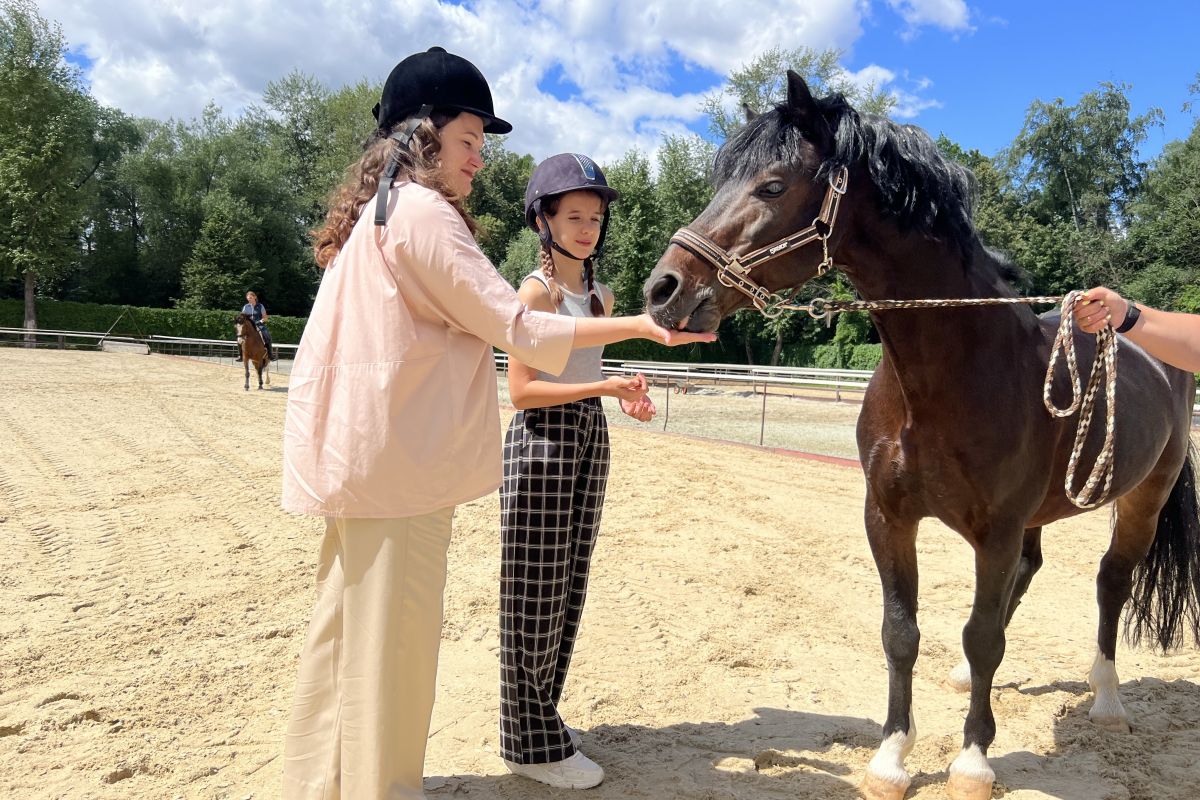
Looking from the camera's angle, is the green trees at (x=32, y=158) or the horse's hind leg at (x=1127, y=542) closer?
the horse's hind leg at (x=1127, y=542)

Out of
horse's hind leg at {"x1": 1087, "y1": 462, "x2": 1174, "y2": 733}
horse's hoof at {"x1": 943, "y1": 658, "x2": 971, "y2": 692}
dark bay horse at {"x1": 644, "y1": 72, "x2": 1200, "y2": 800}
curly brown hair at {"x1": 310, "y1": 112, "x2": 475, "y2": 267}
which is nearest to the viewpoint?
curly brown hair at {"x1": 310, "y1": 112, "x2": 475, "y2": 267}

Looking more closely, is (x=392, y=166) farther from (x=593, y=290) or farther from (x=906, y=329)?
(x=906, y=329)

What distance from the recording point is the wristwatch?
2037 mm

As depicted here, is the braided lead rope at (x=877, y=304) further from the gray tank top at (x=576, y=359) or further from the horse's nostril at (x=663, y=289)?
the gray tank top at (x=576, y=359)

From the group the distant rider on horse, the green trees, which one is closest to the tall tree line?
the green trees

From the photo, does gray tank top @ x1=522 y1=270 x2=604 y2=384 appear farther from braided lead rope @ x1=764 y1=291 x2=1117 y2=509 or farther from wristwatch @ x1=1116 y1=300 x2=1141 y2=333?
wristwatch @ x1=1116 y1=300 x2=1141 y2=333

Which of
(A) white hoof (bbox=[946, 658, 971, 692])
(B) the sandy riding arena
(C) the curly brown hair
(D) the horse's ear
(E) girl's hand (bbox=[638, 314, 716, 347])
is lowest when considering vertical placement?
(B) the sandy riding arena

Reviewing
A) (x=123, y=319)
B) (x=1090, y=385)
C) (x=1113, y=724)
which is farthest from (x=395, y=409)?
(x=123, y=319)

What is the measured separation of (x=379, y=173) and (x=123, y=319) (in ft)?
117

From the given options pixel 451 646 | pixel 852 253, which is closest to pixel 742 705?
pixel 451 646

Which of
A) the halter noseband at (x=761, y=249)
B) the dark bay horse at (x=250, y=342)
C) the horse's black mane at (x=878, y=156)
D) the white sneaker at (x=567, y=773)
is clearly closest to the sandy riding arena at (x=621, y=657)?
the white sneaker at (x=567, y=773)

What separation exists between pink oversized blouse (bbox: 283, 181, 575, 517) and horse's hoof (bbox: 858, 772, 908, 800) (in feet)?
6.19

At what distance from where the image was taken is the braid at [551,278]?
2.59 meters

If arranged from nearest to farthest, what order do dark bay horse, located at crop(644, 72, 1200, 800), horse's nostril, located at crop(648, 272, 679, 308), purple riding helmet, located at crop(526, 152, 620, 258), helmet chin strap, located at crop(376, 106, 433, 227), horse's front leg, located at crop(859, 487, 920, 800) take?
helmet chin strap, located at crop(376, 106, 433, 227)
horse's nostril, located at crop(648, 272, 679, 308)
dark bay horse, located at crop(644, 72, 1200, 800)
purple riding helmet, located at crop(526, 152, 620, 258)
horse's front leg, located at crop(859, 487, 920, 800)
